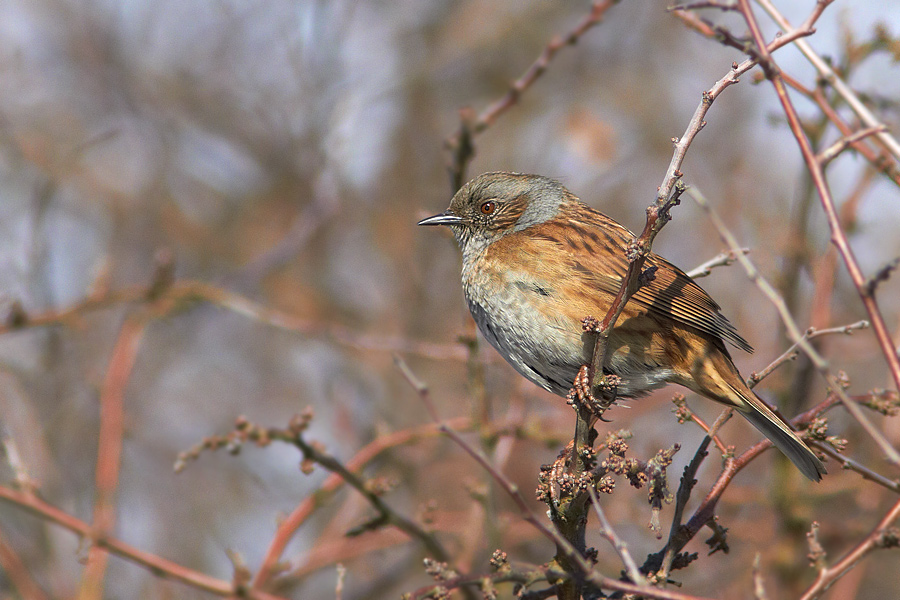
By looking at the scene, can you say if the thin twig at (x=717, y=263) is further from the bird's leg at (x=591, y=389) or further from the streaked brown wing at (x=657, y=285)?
the bird's leg at (x=591, y=389)

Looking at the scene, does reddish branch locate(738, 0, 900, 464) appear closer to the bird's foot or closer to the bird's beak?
the bird's foot

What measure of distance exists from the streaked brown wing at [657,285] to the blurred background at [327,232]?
4.15 feet

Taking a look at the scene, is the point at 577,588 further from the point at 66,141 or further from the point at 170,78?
the point at 170,78

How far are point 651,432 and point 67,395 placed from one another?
4.43m

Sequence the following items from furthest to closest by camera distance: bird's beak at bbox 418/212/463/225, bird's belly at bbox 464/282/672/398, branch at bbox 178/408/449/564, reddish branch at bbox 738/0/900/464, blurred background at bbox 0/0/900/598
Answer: blurred background at bbox 0/0/900/598 → bird's beak at bbox 418/212/463/225 → bird's belly at bbox 464/282/672/398 → branch at bbox 178/408/449/564 → reddish branch at bbox 738/0/900/464

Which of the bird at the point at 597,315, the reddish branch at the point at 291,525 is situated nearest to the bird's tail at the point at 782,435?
the bird at the point at 597,315

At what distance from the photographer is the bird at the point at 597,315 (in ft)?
12.6

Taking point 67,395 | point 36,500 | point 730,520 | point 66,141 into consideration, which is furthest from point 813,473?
point 66,141

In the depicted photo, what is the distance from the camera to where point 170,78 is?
845 centimetres

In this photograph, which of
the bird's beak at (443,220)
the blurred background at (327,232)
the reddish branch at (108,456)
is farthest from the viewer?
the blurred background at (327,232)

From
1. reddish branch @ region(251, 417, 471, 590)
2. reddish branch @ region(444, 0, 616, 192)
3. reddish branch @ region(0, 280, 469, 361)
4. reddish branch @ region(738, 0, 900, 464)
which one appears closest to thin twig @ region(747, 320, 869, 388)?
reddish branch @ region(738, 0, 900, 464)

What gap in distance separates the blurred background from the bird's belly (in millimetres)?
1163

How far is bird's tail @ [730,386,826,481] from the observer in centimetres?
353

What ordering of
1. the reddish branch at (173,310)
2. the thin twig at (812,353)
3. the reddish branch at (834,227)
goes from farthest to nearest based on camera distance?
the reddish branch at (173,310) → the reddish branch at (834,227) → the thin twig at (812,353)
